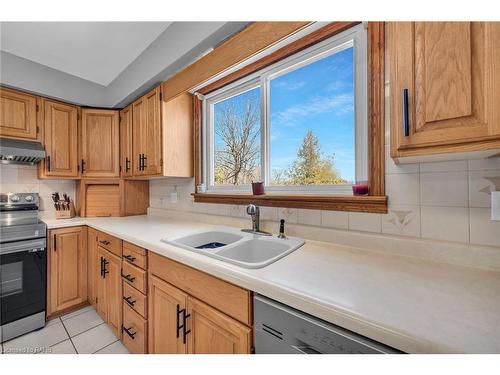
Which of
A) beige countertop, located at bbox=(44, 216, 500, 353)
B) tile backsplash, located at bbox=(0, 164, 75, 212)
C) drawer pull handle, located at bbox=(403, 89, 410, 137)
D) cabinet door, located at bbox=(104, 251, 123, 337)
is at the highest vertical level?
drawer pull handle, located at bbox=(403, 89, 410, 137)

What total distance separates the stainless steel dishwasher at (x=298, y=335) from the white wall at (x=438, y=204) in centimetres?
64

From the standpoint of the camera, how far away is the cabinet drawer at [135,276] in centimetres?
133

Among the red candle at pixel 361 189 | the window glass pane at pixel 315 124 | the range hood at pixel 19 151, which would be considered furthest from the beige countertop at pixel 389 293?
the range hood at pixel 19 151

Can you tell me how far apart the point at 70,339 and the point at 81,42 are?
7.78 ft

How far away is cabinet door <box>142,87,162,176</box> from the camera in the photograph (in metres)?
1.94

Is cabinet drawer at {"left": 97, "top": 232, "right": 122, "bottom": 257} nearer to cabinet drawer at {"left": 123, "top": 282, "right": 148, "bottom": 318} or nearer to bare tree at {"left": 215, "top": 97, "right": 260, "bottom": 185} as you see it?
cabinet drawer at {"left": 123, "top": 282, "right": 148, "bottom": 318}

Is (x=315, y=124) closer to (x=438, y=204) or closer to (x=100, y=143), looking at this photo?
(x=438, y=204)

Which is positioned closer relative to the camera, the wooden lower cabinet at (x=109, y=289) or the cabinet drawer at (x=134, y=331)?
the cabinet drawer at (x=134, y=331)

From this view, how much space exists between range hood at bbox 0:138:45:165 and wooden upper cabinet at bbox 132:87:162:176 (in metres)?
0.80

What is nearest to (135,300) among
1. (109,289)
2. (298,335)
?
(109,289)

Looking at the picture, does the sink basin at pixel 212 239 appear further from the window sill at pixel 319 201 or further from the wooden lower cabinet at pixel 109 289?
the wooden lower cabinet at pixel 109 289

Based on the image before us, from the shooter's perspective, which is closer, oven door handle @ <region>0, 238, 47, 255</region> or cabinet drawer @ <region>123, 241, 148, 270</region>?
cabinet drawer @ <region>123, 241, 148, 270</region>

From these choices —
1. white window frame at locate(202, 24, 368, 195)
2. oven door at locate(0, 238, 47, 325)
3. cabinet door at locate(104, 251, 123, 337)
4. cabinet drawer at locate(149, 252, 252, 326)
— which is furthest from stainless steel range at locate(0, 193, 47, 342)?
white window frame at locate(202, 24, 368, 195)
